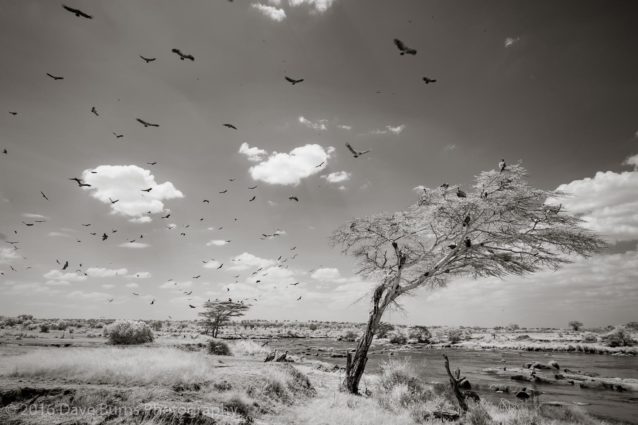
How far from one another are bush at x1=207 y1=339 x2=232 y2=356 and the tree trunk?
14547mm

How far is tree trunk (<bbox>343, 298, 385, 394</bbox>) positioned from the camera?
43.7ft

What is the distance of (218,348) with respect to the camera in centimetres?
2500

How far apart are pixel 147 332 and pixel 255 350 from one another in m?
8.90

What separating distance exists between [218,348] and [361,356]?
51.3 feet

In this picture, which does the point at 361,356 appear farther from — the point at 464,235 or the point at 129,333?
the point at 129,333

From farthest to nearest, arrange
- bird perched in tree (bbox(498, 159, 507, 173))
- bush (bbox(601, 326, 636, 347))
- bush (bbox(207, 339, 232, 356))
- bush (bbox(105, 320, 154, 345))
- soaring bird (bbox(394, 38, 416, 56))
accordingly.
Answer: bush (bbox(601, 326, 636, 347))
bush (bbox(105, 320, 154, 345))
bush (bbox(207, 339, 232, 356))
bird perched in tree (bbox(498, 159, 507, 173))
soaring bird (bbox(394, 38, 416, 56))

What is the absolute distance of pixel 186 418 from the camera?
716 cm

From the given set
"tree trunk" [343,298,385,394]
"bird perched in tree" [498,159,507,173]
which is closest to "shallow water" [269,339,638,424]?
"tree trunk" [343,298,385,394]

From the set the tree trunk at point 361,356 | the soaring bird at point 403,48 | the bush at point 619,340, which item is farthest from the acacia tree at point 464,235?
the bush at point 619,340

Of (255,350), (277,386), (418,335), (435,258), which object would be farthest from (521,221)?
(418,335)

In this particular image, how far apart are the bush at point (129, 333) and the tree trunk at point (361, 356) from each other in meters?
19.6

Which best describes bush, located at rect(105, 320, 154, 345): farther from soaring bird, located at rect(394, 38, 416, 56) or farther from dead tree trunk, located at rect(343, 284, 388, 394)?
soaring bird, located at rect(394, 38, 416, 56)

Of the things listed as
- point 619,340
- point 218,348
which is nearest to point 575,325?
point 619,340

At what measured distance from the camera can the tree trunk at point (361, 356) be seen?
43.7ft
